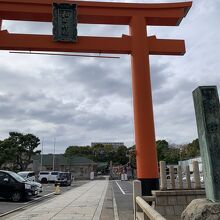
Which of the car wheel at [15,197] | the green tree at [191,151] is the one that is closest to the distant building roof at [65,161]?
the green tree at [191,151]

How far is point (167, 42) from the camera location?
14867mm

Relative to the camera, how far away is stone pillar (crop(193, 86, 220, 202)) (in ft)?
17.7

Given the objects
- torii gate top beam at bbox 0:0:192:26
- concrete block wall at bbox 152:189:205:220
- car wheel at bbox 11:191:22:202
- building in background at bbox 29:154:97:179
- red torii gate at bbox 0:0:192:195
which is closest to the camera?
concrete block wall at bbox 152:189:205:220

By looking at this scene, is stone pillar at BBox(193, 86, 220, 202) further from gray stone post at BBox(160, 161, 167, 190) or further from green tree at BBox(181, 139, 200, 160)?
green tree at BBox(181, 139, 200, 160)

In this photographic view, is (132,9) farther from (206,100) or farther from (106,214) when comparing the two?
(206,100)

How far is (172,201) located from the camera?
13.0m

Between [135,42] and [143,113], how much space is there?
283cm

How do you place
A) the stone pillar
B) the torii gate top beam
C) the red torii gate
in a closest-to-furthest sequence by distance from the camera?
the stone pillar → the red torii gate → the torii gate top beam

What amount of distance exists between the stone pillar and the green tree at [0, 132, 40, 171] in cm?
5928

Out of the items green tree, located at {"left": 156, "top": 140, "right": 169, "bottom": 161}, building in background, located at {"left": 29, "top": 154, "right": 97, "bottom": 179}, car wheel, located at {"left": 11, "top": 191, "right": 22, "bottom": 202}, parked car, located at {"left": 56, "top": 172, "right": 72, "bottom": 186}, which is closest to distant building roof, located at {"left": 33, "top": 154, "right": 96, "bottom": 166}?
building in background, located at {"left": 29, "top": 154, "right": 97, "bottom": 179}

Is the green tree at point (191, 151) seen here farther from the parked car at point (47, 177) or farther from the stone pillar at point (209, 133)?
the stone pillar at point (209, 133)

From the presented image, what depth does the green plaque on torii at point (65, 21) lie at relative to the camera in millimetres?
14391

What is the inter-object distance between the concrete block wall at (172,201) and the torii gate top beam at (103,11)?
6731 millimetres

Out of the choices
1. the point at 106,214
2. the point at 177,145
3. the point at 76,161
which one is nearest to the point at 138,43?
the point at 106,214
